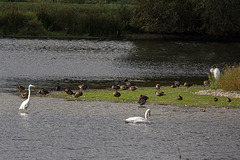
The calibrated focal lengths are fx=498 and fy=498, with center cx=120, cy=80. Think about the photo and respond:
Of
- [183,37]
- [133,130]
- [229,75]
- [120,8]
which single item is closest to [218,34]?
[183,37]

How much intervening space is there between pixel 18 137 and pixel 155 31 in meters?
45.2

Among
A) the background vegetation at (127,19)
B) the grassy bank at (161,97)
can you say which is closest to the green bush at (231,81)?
the grassy bank at (161,97)

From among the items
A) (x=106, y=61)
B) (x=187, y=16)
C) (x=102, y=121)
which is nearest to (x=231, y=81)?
(x=102, y=121)

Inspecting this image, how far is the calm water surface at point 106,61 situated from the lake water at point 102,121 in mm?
71

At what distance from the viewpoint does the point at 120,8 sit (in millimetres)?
62500

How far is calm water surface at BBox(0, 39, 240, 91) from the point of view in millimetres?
32062

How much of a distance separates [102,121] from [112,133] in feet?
6.61

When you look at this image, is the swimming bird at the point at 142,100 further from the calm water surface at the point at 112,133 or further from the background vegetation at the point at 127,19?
the background vegetation at the point at 127,19

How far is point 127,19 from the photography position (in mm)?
60938

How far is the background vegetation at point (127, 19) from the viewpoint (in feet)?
185

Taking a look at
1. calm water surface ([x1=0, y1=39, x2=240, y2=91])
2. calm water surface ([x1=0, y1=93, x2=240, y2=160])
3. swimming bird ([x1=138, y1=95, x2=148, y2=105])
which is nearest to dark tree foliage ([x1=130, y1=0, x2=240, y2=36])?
calm water surface ([x1=0, y1=39, x2=240, y2=91])

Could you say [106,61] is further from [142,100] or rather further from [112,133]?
[112,133]

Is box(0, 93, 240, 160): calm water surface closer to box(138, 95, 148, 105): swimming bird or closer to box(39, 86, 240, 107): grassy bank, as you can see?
box(138, 95, 148, 105): swimming bird

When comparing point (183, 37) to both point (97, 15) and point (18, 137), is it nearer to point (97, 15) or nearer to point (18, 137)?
point (97, 15)
